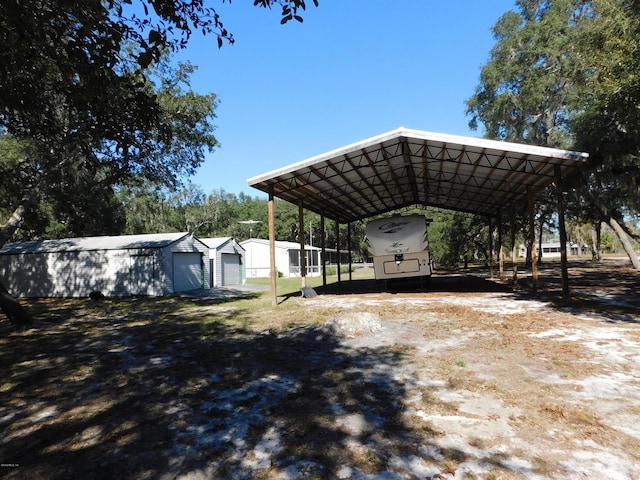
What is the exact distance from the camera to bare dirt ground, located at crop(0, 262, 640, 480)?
11.0 feet

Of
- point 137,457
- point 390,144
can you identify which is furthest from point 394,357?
point 390,144

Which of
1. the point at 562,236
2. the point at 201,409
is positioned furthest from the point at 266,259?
the point at 201,409

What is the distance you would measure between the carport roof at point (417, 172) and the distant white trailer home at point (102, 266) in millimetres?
9024

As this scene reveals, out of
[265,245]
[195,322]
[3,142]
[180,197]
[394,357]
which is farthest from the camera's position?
[180,197]

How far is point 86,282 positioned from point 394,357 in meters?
21.3

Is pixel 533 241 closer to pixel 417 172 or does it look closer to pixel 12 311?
pixel 417 172

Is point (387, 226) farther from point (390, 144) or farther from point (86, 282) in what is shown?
point (86, 282)

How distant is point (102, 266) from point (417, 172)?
18136mm

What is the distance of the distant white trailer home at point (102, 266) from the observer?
70.3ft

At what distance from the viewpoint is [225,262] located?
27.5m

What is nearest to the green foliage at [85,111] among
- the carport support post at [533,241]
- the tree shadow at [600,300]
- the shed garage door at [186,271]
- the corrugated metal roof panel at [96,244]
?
the corrugated metal roof panel at [96,244]

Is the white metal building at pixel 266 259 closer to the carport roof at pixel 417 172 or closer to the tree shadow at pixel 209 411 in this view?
the carport roof at pixel 417 172

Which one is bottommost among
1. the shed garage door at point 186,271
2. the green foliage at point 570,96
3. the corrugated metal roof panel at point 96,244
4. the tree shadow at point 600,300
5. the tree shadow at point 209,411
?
the tree shadow at point 209,411

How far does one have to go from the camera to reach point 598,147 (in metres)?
16.0
